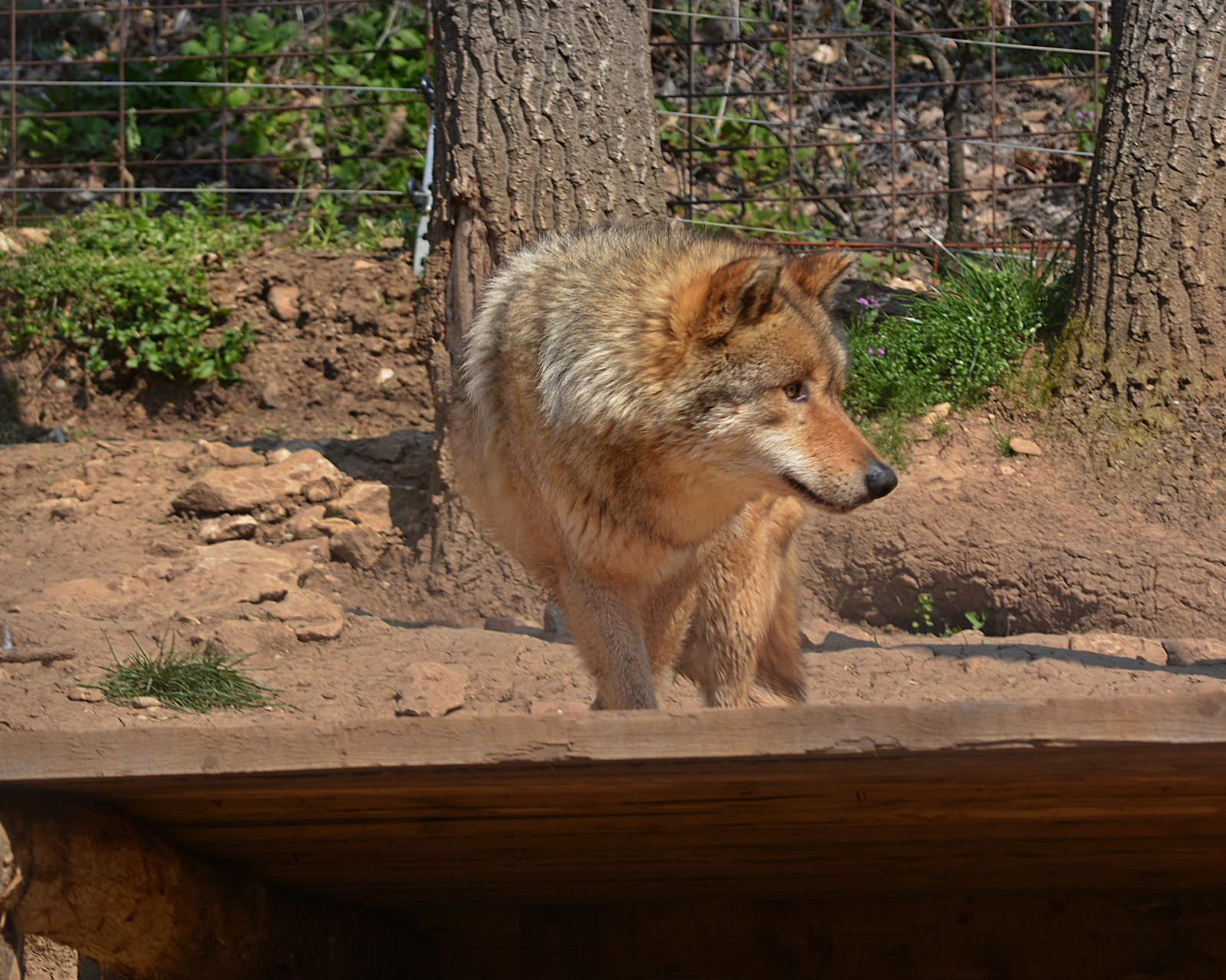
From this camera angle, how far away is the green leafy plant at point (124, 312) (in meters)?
7.68

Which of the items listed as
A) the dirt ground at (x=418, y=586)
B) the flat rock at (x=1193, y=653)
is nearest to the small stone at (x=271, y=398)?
the dirt ground at (x=418, y=586)

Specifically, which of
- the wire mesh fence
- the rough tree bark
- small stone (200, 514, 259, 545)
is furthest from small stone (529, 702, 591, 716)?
the wire mesh fence

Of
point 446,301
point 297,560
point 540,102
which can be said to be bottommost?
point 297,560

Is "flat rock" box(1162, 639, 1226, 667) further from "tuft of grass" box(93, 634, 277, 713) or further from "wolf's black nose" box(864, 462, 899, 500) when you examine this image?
"tuft of grass" box(93, 634, 277, 713)

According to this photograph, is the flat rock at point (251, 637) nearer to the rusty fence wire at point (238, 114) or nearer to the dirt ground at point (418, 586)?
the dirt ground at point (418, 586)

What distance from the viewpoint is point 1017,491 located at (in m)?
5.75

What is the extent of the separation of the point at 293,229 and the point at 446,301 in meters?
4.03

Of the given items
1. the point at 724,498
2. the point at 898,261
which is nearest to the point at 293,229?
the point at 898,261

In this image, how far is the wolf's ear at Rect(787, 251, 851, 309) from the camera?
370 cm

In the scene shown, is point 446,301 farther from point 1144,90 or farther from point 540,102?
point 1144,90

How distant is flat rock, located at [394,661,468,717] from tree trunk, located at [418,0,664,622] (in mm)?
1815

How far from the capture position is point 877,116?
11.0 m

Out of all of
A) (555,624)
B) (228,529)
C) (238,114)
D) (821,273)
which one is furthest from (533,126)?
(238,114)

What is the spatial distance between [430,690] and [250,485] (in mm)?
2430
